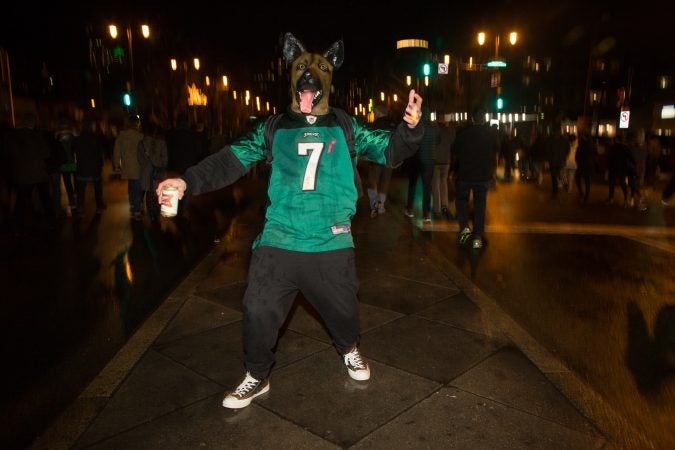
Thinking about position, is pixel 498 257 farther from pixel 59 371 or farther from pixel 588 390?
pixel 59 371

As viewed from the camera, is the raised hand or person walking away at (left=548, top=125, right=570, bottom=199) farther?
person walking away at (left=548, top=125, right=570, bottom=199)

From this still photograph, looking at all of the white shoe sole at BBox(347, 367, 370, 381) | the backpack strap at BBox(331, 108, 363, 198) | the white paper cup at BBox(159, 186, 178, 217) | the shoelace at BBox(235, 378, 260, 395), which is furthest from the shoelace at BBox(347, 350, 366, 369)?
the white paper cup at BBox(159, 186, 178, 217)

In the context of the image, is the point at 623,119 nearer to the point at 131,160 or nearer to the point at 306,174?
the point at 131,160

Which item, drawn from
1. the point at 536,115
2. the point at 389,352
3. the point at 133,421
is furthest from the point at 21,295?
the point at 536,115

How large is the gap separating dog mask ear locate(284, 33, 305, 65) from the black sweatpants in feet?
4.23

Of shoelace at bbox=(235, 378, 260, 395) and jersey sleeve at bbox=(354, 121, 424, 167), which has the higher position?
jersey sleeve at bbox=(354, 121, 424, 167)

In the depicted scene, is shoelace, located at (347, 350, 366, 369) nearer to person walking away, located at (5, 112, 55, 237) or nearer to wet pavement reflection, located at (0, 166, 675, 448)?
wet pavement reflection, located at (0, 166, 675, 448)

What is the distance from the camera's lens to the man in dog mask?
314cm

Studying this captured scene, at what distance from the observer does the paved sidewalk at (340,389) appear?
294cm

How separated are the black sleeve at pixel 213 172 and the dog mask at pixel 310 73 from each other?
51cm

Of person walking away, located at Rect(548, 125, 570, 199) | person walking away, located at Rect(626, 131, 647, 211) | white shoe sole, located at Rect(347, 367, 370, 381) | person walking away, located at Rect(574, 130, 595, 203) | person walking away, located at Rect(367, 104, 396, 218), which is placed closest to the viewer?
white shoe sole, located at Rect(347, 367, 370, 381)

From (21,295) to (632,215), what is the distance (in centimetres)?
1098

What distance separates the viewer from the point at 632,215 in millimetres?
10922

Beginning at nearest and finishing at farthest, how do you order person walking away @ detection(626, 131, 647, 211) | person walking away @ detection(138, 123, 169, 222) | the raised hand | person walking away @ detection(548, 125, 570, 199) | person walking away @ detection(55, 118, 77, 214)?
the raised hand → person walking away @ detection(138, 123, 169, 222) → person walking away @ detection(55, 118, 77, 214) → person walking away @ detection(626, 131, 647, 211) → person walking away @ detection(548, 125, 570, 199)
